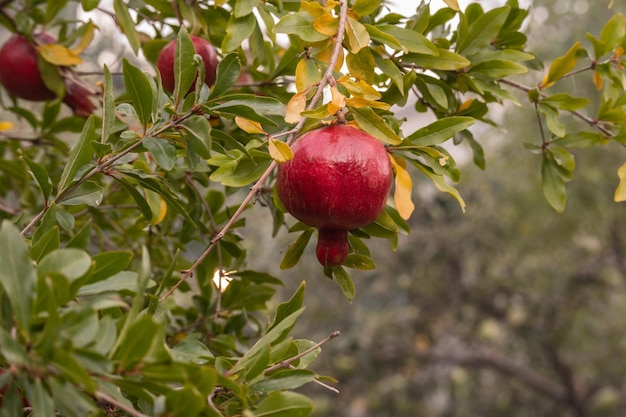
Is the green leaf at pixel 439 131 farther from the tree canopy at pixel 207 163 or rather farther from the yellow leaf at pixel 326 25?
the yellow leaf at pixel 326 25

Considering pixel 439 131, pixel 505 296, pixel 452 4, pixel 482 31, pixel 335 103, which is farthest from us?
pixel 505 296

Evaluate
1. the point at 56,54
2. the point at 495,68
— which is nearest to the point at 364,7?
the point at 495,68

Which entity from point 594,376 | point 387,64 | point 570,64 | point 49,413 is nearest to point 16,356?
point 49,413

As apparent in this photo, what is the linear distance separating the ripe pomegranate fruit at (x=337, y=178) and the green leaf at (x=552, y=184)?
0.45 meters

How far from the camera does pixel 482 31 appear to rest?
3.34ft

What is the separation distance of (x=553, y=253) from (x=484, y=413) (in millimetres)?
1232

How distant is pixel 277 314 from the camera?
2.38 feet

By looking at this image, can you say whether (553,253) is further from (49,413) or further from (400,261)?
(49,413)

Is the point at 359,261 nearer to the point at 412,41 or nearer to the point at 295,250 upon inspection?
the point at 295,250

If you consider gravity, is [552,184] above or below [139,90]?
below

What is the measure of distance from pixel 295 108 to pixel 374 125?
0.09 meters

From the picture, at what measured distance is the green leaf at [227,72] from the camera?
720 millimetres

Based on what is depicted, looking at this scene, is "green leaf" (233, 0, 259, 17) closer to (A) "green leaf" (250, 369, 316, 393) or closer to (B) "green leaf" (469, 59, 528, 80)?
(B) "green leaf" (469, 59, 528, 80)

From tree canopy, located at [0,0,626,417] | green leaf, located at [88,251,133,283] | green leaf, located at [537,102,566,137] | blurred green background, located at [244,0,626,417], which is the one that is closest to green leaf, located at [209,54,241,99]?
tree canopy, located at [0,0,626,417]
